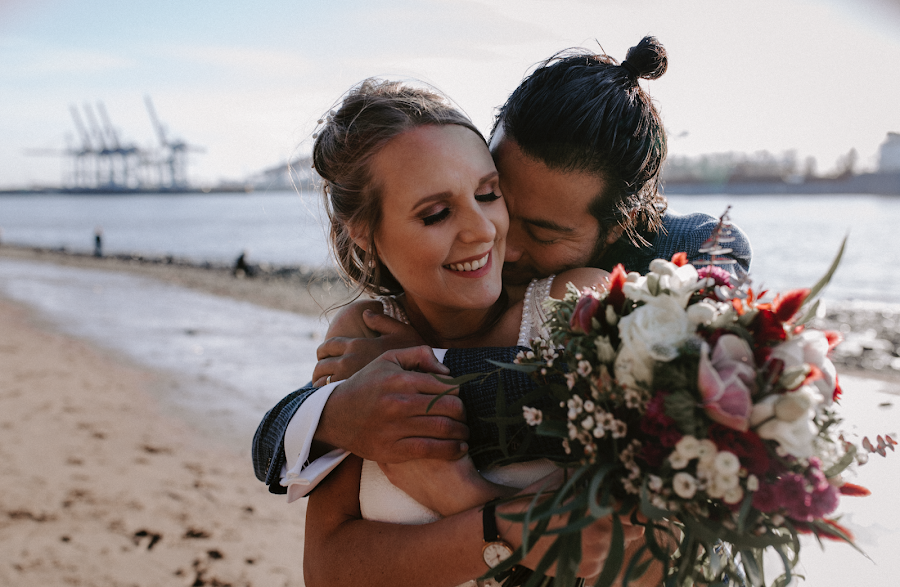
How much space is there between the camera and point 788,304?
1.28 m

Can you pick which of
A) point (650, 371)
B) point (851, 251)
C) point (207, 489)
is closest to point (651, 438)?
point (650, 371)

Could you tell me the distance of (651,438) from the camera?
51.7 inches

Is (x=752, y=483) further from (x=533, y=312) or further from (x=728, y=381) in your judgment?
(x=533, y=312)

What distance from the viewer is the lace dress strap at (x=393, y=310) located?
2582mm

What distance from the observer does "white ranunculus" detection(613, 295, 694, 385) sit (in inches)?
48.6

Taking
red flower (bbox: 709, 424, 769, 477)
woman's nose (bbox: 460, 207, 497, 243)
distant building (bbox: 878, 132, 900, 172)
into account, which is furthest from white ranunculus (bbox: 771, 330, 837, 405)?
distant building (bbox: 878, 132, 900, 172)

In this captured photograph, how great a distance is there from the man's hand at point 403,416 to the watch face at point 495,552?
252mm

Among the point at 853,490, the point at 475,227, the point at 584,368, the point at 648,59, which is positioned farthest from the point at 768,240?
the point at 584,368

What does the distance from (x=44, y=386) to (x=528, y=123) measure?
354 inches

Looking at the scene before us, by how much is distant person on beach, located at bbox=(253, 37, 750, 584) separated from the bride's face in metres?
0.24

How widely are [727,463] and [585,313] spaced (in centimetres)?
41

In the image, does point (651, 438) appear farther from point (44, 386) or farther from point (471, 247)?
point (44, 386)

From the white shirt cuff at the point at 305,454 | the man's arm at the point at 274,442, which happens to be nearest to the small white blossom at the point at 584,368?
the white shirt cuff at the point at 305,454

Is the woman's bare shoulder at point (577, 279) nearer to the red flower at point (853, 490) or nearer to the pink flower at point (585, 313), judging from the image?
the pink flower at point (585, 313)
